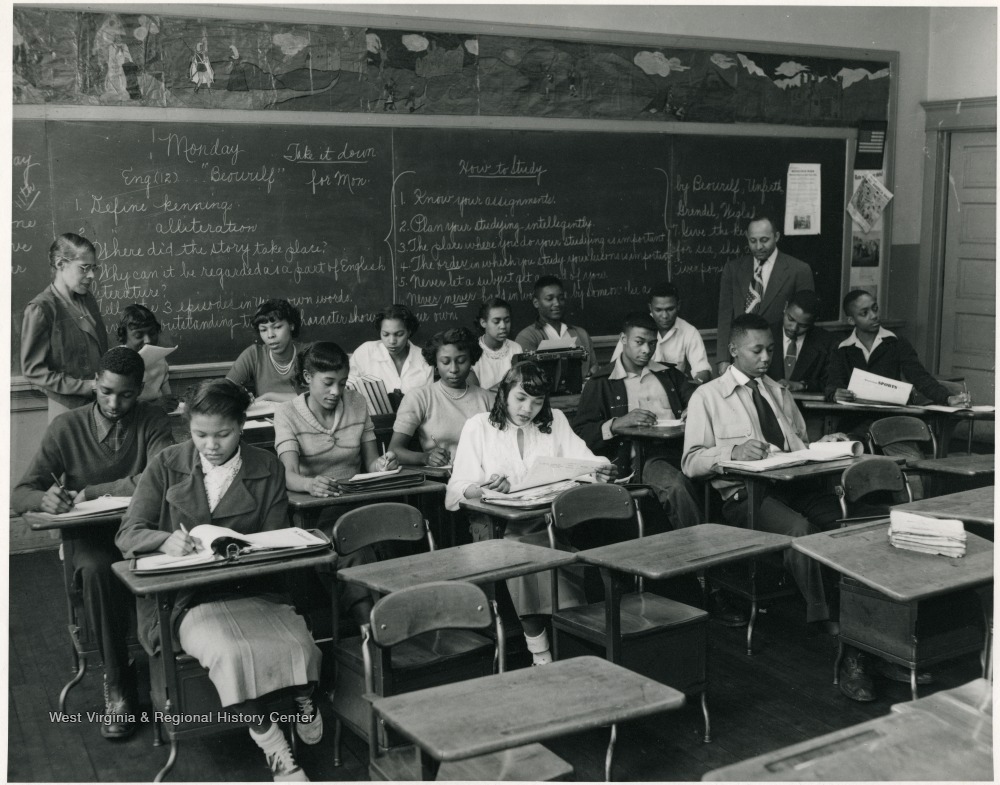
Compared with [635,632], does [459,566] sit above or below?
above

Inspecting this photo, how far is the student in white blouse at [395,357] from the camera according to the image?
569cm

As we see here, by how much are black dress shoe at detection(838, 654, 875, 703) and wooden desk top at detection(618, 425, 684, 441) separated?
142cm

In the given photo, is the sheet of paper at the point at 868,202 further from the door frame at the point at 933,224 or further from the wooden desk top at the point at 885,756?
the wooden desk top at the point at 885,756

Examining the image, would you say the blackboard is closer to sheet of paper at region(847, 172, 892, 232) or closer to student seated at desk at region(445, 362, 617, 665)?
sheet of paper at region(847, 172, 892, 232)

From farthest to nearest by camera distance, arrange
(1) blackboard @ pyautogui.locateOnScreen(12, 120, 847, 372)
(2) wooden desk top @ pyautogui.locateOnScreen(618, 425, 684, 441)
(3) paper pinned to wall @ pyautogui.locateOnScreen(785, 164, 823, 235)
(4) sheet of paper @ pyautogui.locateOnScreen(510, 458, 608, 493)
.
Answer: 1. (3) paper pinned to wall @ pyautogui.locateOnScreen(785, 164, 823, 235)
2. (1) blackboard @ pyautogui.locateOnScreen(12, 120, 847, 372)
3. (2) wooden desk top @ pyautogui.locateOnScreen(618, 425, 684, 441)
4. (4) sheet of paper @ pyautogui.locateOnScreen(510, 458, 608, 493)

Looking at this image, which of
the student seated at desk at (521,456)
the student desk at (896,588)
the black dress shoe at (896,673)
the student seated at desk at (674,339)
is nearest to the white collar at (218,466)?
the student seated at desk at (521,456)

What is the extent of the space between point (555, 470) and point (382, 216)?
300 centimetres

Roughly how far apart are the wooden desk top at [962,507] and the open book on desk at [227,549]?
6.42ft

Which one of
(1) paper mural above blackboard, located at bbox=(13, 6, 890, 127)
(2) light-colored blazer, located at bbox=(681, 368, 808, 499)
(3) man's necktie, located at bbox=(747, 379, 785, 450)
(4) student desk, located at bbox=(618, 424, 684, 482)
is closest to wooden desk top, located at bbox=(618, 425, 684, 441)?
(4) student desk, located at bbox=(618, 424, 684, 482)

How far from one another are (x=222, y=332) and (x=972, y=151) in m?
5.64

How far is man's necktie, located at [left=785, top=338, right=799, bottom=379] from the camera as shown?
244 inches

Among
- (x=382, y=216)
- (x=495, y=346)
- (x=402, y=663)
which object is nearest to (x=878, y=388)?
(x=495, y=346)

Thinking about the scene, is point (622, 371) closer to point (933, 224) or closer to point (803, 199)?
point (803, 199)

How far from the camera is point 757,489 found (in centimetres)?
416
